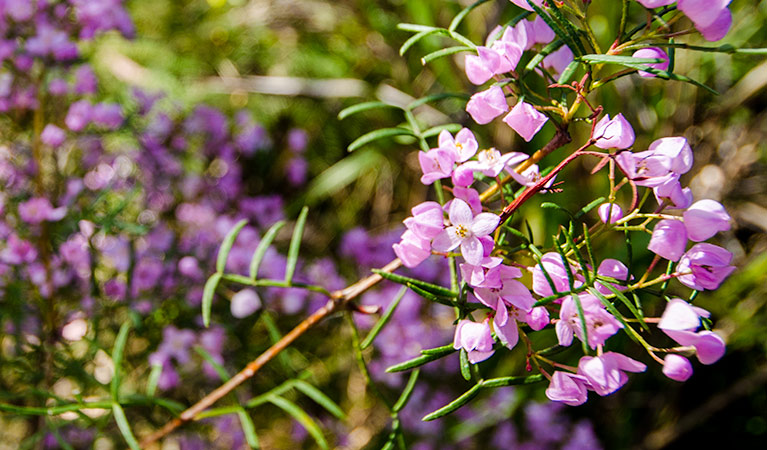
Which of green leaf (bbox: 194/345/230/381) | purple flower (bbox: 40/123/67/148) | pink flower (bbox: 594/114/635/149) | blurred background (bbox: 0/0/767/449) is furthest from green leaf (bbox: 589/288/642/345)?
purple flower (bbox: 40/123/67/148)

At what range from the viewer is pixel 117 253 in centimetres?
96

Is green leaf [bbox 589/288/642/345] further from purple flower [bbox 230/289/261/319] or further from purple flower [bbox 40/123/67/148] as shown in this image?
purple flower [bbox 40/123/67/148]

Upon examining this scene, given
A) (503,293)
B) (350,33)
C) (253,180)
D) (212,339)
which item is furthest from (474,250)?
(350,33)

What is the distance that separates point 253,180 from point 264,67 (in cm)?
49

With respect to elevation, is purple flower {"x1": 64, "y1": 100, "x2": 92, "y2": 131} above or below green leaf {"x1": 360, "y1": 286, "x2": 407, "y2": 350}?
below

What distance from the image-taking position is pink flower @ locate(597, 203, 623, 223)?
444mm

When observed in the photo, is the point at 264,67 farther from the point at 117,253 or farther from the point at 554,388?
the point at 554,388

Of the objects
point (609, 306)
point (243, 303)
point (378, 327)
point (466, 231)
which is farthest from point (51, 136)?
point (609, 306)

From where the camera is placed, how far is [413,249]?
1.44ft

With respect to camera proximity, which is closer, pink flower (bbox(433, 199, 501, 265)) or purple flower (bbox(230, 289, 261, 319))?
pink flower (bbox(433, 199, 501, 265))

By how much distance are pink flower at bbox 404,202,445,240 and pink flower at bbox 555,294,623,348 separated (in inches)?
4.4

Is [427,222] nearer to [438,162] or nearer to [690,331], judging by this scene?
[438,162]

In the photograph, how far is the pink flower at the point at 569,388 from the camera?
16.2 inches

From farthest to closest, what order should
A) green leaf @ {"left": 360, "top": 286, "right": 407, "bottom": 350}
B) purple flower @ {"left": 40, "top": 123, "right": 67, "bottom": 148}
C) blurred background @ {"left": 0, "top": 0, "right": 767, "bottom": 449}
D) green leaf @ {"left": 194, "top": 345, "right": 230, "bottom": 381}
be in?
1. blurred background @ {"left": 0, "top": 0, "right": 767, "bottom": 449}
2. purple flower @ {"left": 40, "top": 123, "right": 67, "bottom": 148}
3. green leaf @ {"left": 194, "top": 345, "right": 230, "bottom": 381}
4. green leaf @ {"left": 360, "top": 286, "right": 407, "bottom": 350}
